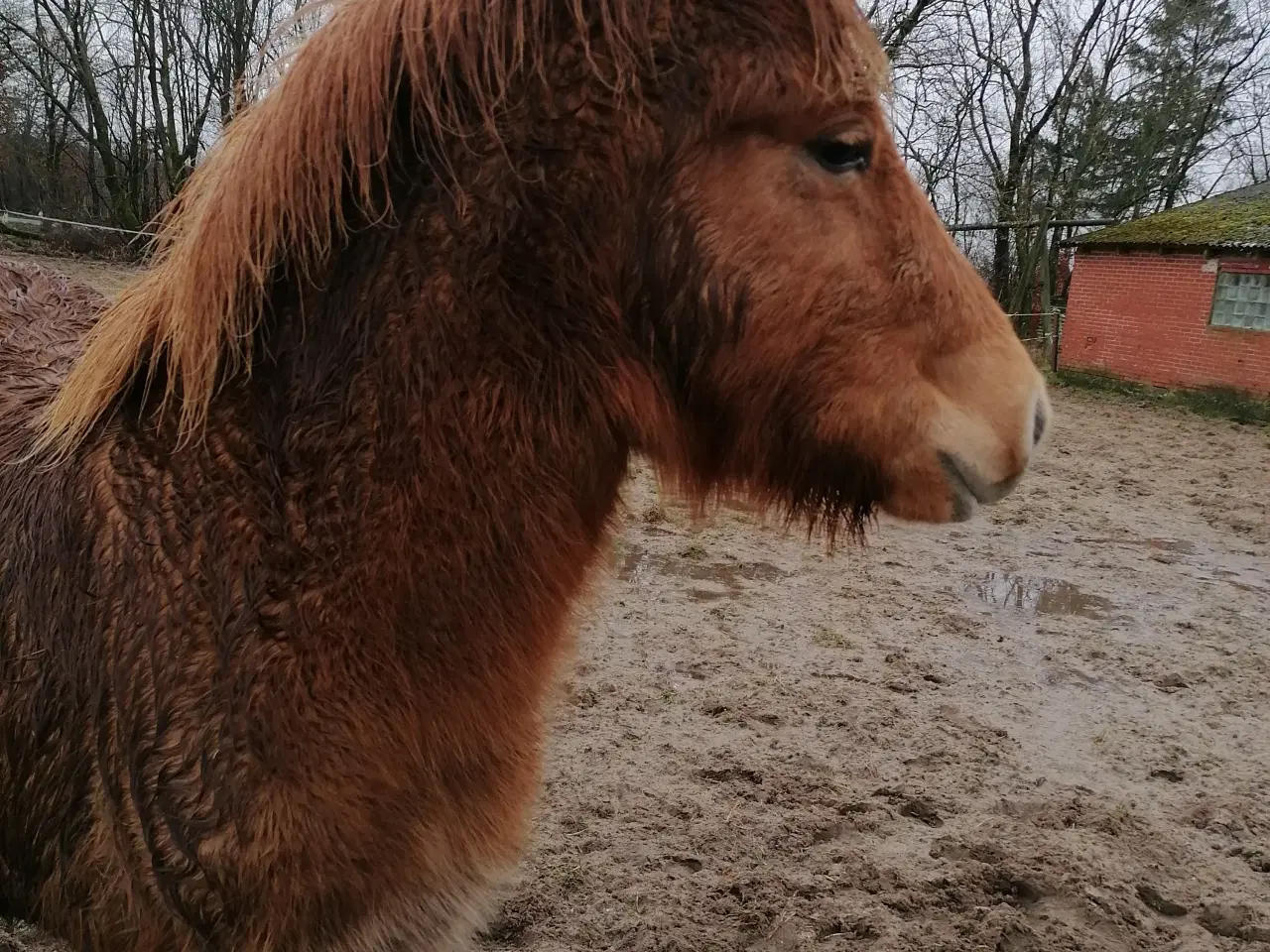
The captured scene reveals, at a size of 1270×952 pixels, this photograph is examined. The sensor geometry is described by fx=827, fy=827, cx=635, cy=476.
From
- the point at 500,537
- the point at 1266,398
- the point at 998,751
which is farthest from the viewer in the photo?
the point at 1266,398

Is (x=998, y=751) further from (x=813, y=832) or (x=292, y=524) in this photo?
(x=292, y=524)

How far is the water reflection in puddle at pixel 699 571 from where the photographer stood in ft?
17.1

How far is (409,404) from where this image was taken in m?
1.30

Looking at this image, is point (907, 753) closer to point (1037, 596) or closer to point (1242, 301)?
point (1037, 596)

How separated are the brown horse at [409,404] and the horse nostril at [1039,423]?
0.05 meters

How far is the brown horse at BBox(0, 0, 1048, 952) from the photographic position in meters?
1.25

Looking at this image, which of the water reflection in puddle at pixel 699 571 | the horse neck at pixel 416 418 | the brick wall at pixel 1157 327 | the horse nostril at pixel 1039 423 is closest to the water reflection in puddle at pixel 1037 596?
the water reflection in puddle at pixel 699 571

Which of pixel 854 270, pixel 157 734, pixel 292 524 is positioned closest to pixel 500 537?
pixel 292 524

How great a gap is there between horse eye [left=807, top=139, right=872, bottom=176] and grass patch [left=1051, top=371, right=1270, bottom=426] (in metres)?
14.2

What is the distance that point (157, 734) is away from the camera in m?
1.27

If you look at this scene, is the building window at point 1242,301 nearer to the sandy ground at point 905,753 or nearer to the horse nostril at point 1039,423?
the sandy ground at point 905,753

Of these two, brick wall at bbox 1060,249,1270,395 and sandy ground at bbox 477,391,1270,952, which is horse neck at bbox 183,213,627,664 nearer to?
sandy ground at bbox 477,391,1270,952

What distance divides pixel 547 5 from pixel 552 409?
2.01 feet

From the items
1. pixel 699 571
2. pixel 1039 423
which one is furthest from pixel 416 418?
pixel 699 571
